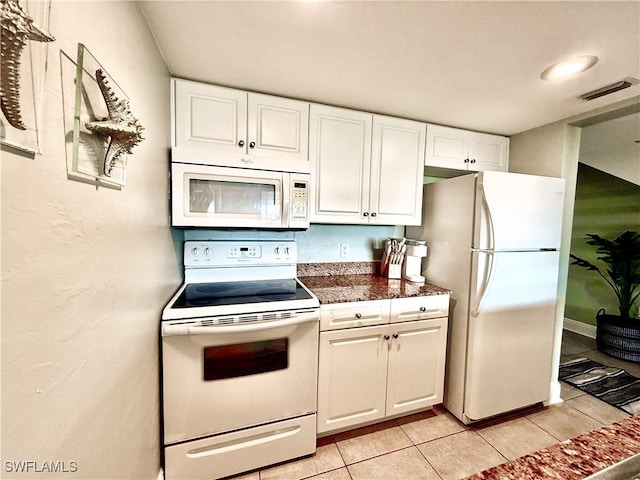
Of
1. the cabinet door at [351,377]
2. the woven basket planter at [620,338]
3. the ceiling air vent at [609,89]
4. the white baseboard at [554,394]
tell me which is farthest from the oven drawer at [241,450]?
the woven basket planter at [620,338]

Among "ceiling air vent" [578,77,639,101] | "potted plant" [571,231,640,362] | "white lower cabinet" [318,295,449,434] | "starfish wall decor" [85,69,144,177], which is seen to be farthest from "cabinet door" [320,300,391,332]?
"potted plant" [571,231,640,362]

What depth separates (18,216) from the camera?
1.55 ft

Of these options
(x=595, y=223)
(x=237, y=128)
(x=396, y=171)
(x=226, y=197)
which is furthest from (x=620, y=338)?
(x=237, y=128)

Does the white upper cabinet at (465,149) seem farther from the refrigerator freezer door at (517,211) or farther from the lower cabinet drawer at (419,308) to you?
the lower cabinet drawer at (419,308)

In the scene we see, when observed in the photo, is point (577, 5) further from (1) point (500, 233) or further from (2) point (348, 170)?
(2) point (348, 170)

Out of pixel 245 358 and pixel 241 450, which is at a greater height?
pixel 245 358

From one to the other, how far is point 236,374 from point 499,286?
5.67ft

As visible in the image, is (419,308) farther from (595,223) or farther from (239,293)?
(595,223)

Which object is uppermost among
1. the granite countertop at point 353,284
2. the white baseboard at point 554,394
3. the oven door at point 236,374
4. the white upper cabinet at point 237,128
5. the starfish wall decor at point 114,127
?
the white upper cabinet at point 237,128

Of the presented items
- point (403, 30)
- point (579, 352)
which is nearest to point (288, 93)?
point (403, 30)

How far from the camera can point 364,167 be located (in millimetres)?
1923

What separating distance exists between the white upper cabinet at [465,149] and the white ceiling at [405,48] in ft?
1.14

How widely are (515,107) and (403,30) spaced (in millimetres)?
1198

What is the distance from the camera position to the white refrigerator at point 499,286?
168cm
